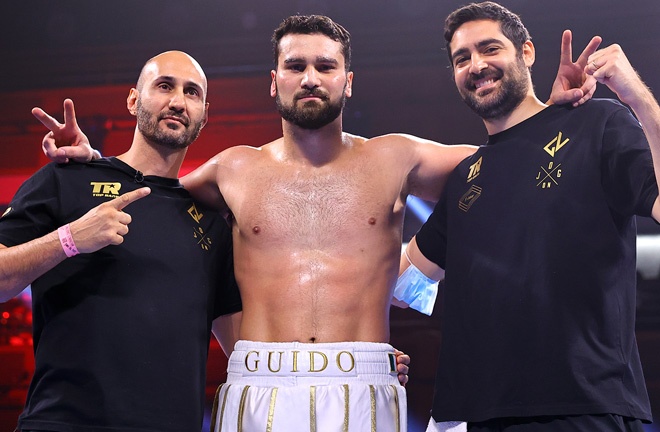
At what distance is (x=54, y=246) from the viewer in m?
1.86

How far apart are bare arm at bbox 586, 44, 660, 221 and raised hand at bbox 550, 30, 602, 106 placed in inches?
10.1

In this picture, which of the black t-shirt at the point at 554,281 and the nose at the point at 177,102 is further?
the nose at the point at 177,102

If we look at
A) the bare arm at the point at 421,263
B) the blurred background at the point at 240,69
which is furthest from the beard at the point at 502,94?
the blurred background at the point at 240,69

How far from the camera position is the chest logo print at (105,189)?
84.5 inches

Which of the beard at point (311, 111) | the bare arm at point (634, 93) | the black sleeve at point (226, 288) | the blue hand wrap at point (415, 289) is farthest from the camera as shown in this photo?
the blue hand wrap at point (415, 289)

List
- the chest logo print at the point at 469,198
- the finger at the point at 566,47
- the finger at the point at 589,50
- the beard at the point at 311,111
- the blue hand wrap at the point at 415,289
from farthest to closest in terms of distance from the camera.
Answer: the blue hand wrap at the point at 415,289, the beard at the point at 311,111, the chest logo print at the point at 469,198, the finger at the point at 566,47, the finger at the point at 589,50

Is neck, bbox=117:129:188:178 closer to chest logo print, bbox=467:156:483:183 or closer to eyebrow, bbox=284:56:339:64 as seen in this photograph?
eyebrow, bbox=284:56:339:64

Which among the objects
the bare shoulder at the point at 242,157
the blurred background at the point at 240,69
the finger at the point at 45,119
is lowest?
the bare shoulder at the point at 242,157

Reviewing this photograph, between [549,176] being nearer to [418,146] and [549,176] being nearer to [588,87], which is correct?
[588,87]

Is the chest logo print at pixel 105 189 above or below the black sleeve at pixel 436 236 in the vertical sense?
above

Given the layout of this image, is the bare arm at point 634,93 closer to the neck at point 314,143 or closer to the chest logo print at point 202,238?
the neck at point 314,143

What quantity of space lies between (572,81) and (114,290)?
4.69 feet

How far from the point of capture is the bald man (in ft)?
6.25

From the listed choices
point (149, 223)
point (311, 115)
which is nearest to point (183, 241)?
point (149, 223)
